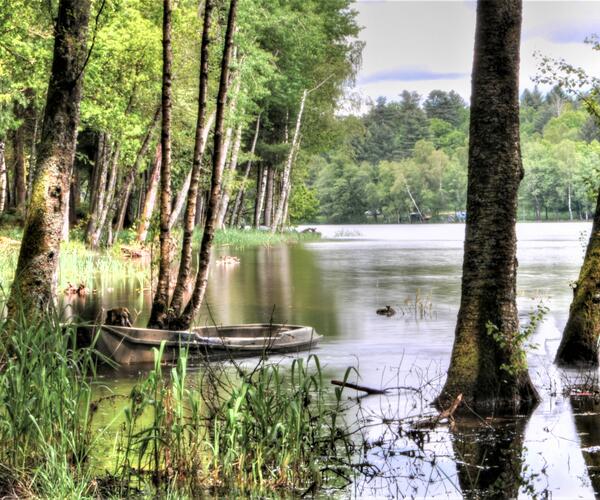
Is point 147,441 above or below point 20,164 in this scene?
below

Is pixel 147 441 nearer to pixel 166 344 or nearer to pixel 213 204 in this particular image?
pixel 166 344

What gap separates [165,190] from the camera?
1497 cm

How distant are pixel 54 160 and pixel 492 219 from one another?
183 inches

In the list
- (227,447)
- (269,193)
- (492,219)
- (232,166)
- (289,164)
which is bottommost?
(227,447)

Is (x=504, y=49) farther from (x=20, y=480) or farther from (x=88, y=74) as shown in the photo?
(x=88, y=74)

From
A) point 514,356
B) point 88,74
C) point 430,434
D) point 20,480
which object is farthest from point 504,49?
point 88,74

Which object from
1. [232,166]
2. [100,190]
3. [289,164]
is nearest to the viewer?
[100,190]

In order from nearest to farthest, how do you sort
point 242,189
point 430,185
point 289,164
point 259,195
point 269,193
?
1. point 242,189
2. point 289,164
3. point 259,195
4. point 269,193
5. point 430,185

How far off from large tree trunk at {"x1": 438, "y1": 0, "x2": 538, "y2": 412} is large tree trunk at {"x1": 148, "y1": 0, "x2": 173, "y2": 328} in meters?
6.03

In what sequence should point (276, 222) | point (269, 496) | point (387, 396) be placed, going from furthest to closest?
point (276, 222) < point (387, 396) < point (269, 496)

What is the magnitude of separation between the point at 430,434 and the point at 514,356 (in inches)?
45.1

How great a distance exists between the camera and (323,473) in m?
7.35

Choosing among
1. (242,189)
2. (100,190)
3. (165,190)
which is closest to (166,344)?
(165,190)

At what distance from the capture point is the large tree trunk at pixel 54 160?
33.5ft
